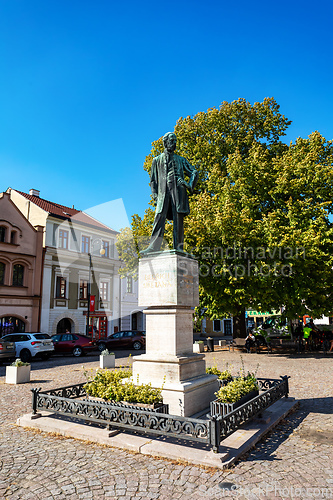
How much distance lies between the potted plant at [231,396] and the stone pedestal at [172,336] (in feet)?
1.85

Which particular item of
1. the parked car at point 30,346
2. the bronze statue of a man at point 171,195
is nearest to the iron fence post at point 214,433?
the bronze statue of a man at point 171,195

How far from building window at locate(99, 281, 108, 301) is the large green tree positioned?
16.3 m

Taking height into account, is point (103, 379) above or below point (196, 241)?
below

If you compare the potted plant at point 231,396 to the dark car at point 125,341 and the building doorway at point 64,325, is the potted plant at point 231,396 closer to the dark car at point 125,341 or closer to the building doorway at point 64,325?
the dark car at point 125,341

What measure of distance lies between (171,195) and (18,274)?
22.0m

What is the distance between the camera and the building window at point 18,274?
26.2 meters

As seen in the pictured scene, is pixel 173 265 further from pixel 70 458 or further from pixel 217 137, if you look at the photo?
pixel 217 137

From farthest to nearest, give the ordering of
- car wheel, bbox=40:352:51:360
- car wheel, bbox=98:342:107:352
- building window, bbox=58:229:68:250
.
→ building window, bbox=58:229:68:250 < car wheel, bbox=98:342:107:352 < car wheel, bbox=40:352:51:360

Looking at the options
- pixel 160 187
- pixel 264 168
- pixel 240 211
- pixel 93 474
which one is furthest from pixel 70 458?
pixel 264 168

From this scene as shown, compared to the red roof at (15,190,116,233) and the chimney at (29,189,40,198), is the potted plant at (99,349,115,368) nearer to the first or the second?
the red roof at (15,190,116,233)

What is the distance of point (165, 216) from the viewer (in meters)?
7.79

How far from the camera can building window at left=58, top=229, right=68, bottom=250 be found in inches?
1196

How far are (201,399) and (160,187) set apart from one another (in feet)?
14.3

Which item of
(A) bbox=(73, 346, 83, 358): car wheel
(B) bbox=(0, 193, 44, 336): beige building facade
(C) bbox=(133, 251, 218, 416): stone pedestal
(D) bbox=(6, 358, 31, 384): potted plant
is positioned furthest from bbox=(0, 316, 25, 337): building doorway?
(C) bbox=(133, 251, 218, 416): stone pedestal
